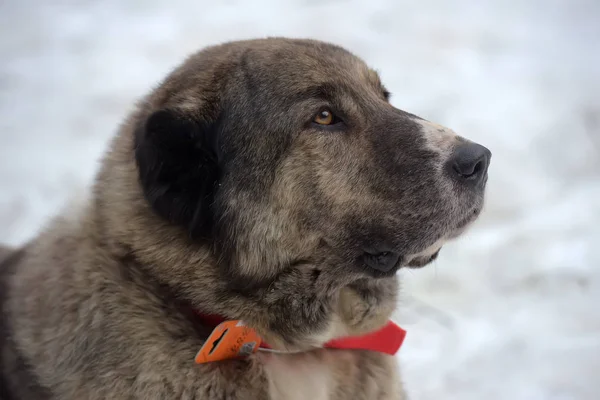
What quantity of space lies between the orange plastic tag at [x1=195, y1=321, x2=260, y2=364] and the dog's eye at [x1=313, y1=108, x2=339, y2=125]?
2.94ft

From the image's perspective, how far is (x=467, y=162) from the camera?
8.14ft

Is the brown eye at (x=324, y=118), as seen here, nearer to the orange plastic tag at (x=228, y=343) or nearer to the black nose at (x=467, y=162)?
the black nose at (x=467, y=162)

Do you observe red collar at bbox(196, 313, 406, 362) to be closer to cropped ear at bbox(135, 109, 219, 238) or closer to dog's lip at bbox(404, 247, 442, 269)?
dog's lip at bbox(404, 247, 442, 269)

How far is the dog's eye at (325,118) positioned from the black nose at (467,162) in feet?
1.73

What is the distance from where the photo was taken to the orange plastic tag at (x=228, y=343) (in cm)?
247

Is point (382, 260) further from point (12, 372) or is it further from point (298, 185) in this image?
point (12, 372)

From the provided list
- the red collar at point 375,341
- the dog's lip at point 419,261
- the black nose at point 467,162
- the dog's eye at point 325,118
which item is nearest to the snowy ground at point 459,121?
the red collar at point 375,341

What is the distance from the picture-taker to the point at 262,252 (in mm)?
2582

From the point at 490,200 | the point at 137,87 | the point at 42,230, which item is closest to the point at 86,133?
the point at 137,87

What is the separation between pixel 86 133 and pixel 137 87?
30.1 inches

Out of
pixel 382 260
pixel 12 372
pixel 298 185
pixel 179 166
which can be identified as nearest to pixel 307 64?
pixel 298 185

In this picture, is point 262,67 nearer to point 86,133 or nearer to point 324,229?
point 324,229

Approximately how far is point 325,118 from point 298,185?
323 mm

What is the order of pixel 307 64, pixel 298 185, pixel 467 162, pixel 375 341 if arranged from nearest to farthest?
pixel 467 162 → pixel 298 185 → pixel 307 64 → pixel 375 341
